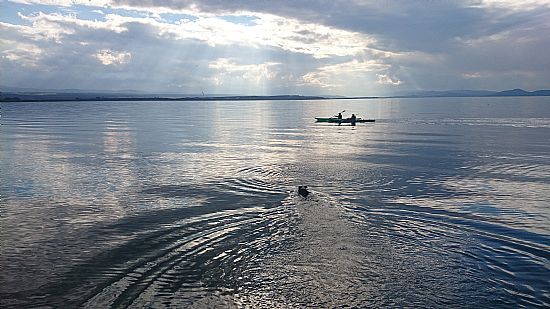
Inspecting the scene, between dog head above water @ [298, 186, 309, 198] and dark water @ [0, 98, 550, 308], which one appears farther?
dog head above water @ [298, 186, 309, 198]

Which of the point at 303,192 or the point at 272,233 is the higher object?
the point at 303,192

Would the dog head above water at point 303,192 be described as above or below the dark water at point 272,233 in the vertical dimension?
above

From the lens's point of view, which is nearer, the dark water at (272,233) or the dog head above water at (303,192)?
the dark water at (272,233)

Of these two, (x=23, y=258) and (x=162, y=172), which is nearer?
(x=23, y=258)

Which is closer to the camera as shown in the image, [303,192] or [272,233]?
[272,233]

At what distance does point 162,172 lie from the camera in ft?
105

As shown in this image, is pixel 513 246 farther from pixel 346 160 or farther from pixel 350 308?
pixel 346 160

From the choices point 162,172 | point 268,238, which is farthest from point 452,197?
point 162,172

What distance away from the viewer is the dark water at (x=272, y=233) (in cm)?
1329

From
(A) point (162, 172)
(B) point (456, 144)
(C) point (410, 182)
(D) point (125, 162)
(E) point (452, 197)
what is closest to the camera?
(E) point (452, 197)

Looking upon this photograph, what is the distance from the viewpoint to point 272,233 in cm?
1847

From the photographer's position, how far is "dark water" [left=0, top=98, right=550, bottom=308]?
1329cm

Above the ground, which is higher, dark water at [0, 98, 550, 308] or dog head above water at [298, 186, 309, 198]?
dog head above water at [298, 186, 309, 198]

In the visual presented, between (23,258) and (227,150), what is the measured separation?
97.4ft
